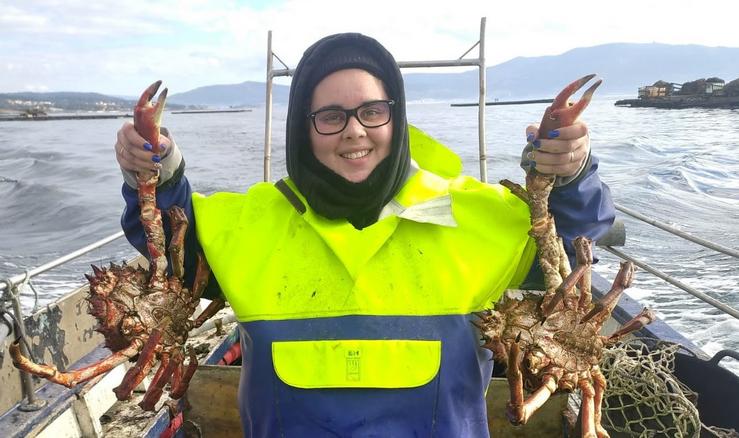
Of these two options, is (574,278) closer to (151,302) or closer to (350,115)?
(350,115)

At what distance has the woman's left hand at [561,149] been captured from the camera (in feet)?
5.53

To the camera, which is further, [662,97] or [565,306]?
[662,97]

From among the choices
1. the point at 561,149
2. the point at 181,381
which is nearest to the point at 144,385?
the point at 181,381

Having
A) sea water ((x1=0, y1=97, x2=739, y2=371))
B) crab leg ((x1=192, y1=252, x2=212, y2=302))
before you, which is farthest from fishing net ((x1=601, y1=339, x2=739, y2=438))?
sea water ((x1=0, y1=97, x2=739, y2=371))

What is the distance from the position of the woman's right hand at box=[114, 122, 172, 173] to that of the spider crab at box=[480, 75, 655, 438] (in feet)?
3.91

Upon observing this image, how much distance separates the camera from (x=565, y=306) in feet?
6.23

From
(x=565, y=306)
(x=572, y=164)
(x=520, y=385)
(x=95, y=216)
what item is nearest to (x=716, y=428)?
(x=565, y=306)

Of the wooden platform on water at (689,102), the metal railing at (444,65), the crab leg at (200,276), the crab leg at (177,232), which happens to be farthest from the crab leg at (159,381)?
the wooden platform on water at (689,102)

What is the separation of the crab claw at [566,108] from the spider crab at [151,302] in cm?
122

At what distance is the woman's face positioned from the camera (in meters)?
1.89

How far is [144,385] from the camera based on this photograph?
3.91 m

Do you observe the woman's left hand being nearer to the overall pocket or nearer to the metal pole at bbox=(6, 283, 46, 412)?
the overall pocket

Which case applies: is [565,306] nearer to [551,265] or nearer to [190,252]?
[551,265]

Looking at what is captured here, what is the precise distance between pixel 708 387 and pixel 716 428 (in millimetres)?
250
